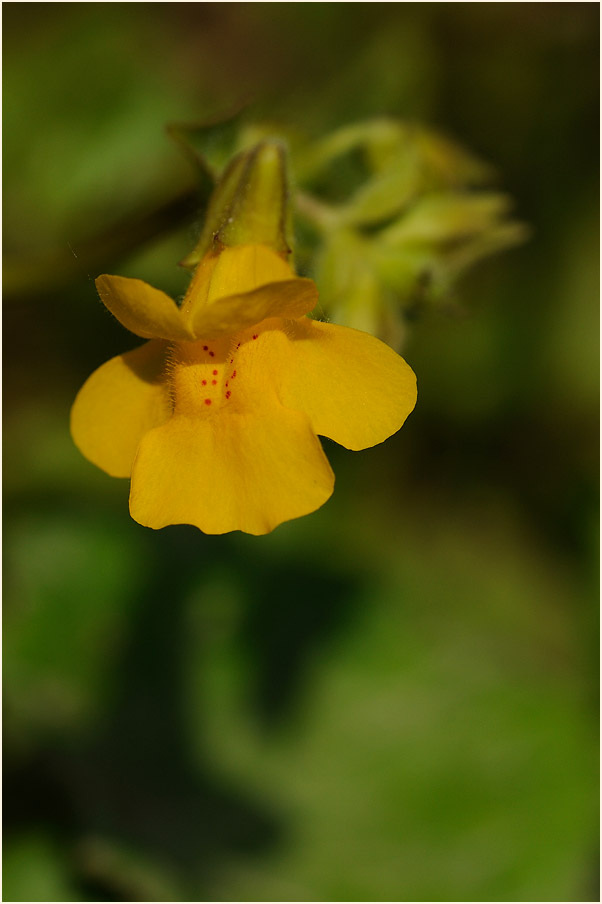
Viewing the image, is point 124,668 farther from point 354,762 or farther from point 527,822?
point 527,822

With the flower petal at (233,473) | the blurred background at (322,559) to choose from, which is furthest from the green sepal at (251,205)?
the blurred background at (322,559)

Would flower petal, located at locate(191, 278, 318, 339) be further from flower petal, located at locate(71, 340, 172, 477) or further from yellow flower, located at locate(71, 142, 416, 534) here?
flower petal, located at locate(71, 340, 172, 477)

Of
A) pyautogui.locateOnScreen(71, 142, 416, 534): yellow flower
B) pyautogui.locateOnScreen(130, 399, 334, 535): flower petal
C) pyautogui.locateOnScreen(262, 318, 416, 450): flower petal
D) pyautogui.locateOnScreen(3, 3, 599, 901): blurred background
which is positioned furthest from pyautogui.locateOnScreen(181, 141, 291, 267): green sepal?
pyautogui.locateOnScreen(3, 3, 599, 901): blurred background

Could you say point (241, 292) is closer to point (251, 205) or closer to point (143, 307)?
point (143, 307)

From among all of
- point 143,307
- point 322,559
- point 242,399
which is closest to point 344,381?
point 242,399

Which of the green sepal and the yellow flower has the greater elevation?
the green sepal

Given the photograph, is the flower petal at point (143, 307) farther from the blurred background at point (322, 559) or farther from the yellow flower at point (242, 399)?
the blurred background at point (322, 559)
